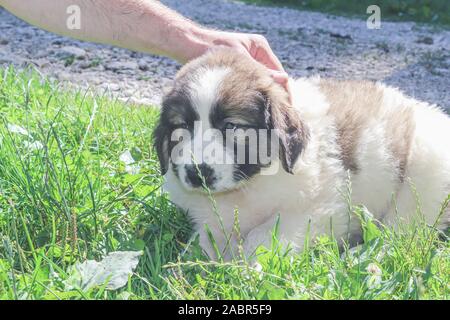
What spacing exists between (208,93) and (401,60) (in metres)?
5.43

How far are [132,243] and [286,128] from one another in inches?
34.1

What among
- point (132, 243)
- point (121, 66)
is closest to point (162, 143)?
point (132, 243)

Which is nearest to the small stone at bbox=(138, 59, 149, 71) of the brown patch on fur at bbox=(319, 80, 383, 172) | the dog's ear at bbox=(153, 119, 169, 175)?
the brown patch on fur at bbox=(319, 80, 383, 172)

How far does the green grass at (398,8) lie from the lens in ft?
36.8

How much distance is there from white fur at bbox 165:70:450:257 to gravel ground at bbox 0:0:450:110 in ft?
7.43

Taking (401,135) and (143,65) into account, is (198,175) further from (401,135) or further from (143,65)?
(143,65)

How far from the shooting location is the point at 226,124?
317 centimetres

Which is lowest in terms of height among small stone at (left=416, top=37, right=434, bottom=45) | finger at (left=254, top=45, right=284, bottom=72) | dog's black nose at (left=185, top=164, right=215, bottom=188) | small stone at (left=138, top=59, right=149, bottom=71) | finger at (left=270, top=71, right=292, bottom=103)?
small stone at (left=138, top=59, right=149, bottom=71)

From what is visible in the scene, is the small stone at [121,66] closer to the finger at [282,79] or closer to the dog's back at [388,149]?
the dog's back at [388,149]

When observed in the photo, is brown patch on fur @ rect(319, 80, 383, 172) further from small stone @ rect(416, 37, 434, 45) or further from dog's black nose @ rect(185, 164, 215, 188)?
small stone @ rect(416, 37, 434, 45)

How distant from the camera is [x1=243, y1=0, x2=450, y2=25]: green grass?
11227 millimetres

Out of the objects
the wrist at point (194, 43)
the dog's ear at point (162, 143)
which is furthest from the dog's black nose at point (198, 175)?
the wrist at point (194, 43)
